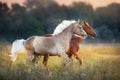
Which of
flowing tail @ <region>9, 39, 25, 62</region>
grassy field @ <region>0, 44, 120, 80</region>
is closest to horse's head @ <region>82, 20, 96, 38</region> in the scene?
grassy field @ <region>0, 44, 120, 80</region>

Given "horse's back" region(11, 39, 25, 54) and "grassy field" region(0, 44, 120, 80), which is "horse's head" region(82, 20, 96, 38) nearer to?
"grassy field" region(0, 44, 120, 80)

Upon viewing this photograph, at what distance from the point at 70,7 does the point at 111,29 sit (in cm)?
44

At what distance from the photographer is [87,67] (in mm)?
4387

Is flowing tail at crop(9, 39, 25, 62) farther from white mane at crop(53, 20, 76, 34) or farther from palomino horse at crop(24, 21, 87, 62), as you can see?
white mane at crop(53, 20, 76, 34)

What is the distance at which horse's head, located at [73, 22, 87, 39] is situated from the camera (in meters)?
4.35

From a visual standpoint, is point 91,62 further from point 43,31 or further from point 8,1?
point 8,1

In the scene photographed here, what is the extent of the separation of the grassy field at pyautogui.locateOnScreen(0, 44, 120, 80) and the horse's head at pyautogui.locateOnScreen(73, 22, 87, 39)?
0.31 ft

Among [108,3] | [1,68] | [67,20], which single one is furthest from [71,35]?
[1,68]

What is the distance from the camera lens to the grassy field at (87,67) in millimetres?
4367

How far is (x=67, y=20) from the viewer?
441 cm

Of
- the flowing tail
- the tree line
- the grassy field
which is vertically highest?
the tree line

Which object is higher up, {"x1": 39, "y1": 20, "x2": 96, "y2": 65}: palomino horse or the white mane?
the white mane

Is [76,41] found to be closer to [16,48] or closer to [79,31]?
[79,31]

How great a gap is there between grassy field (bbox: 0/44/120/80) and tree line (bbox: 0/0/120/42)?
0.11 m
